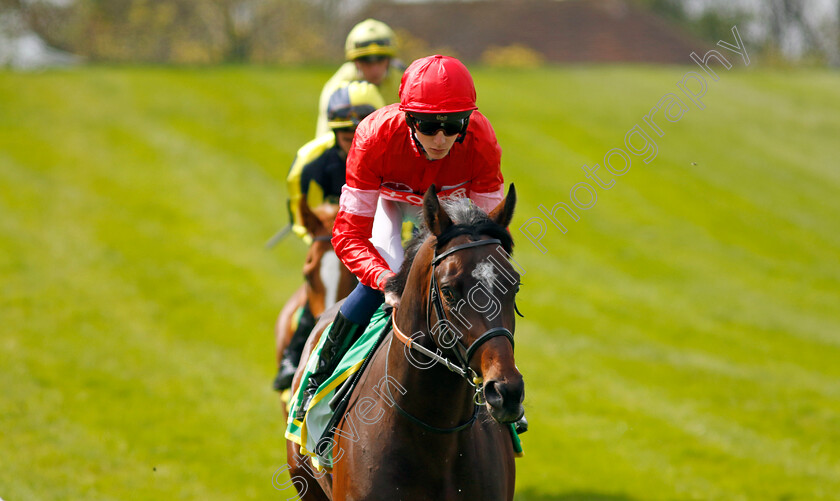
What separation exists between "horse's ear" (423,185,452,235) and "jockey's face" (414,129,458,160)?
0.54 m

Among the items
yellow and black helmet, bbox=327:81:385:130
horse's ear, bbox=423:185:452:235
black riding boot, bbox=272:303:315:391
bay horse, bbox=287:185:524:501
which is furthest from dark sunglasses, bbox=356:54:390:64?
horse's ear, bbox=423:185:452:235

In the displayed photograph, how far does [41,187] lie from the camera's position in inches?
666

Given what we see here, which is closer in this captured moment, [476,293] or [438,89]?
[476,293]

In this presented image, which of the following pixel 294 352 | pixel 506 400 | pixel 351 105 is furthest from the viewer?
pixel 294 352

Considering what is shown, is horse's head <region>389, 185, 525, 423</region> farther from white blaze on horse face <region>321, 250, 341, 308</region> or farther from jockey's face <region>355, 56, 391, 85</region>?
jockey's face <region>355, 56, 391, 85</region>

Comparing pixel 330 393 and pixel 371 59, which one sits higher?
pixel 371 59

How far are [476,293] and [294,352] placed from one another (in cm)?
357

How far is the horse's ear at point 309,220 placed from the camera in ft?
21.9

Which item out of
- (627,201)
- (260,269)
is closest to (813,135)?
(627,201)

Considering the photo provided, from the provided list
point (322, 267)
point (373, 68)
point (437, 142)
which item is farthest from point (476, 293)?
point (373, 68)

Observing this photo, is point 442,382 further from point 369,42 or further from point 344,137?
point 369,42

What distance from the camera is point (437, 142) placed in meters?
3.68

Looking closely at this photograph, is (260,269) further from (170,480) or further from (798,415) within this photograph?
(798,415)

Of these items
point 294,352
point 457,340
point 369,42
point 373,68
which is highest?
point 369,42
